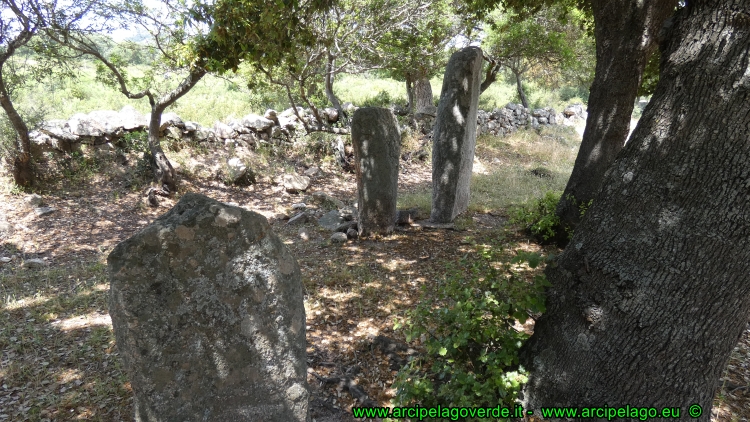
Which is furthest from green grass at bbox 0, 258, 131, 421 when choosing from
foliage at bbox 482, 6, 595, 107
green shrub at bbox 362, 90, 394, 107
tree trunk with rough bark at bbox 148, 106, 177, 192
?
green shrub at bbox 362, 90, 394, 107

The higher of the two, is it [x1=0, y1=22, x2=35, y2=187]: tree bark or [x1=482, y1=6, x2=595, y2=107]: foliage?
[x1=482, y1=6, x2=595, y2=107]: foliage

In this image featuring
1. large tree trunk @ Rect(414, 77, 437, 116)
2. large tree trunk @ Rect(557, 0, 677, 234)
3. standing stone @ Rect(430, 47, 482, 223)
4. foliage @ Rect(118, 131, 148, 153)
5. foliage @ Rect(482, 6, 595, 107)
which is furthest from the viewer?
large tree trunk @ Rect(414, 77, 437, 116)

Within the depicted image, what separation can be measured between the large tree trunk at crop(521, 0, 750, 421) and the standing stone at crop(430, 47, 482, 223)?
4579 millimetres

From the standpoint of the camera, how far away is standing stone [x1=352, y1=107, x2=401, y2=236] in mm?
6473

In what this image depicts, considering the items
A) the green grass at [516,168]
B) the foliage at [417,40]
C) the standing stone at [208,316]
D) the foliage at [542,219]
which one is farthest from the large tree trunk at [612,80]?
the foliage at [417,40]

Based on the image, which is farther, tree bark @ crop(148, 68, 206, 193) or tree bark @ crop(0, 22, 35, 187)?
tree bark @ crop(148, 68, 206, 193)

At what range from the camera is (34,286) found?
521 centimetres

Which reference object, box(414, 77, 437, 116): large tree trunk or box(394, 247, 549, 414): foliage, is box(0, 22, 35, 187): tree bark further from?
box(414, 77, 437, 116): large tree trunk

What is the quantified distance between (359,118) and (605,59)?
3.50 m

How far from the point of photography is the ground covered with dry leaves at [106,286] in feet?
10.2

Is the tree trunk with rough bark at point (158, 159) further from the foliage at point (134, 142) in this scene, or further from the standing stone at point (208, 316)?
the standing stone at point (208, 316)

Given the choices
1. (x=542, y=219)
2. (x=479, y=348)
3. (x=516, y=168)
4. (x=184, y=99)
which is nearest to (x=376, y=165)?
(x=542, y=219)

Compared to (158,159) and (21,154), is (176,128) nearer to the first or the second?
(158,159)

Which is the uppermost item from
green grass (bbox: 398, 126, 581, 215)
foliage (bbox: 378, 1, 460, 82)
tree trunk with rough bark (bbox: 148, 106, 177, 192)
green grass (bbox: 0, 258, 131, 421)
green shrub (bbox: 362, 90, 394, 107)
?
foliage (bbox: 378, 1, 460, 82)
